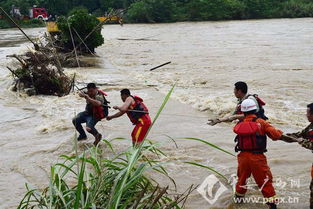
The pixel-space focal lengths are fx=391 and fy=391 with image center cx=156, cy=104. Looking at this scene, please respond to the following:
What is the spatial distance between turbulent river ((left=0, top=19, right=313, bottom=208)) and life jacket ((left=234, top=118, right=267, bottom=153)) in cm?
86

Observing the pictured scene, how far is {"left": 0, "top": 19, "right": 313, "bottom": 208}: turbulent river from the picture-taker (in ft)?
20.1

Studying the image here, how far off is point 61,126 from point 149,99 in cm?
317

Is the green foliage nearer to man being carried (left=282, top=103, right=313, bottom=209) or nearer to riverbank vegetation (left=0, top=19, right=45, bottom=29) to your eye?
man being carried (left=282, top=103, right=313, bottom=209)

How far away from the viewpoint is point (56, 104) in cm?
1134

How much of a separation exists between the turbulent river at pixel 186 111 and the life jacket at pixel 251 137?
86 cm

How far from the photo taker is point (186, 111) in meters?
10.1

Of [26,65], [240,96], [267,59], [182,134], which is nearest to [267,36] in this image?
[267,59]

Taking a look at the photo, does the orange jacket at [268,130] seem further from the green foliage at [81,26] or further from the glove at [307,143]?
the green foliage at [81,26]

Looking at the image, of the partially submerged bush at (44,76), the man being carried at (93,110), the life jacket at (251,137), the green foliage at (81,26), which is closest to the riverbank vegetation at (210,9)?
the green foliage at (81,26)

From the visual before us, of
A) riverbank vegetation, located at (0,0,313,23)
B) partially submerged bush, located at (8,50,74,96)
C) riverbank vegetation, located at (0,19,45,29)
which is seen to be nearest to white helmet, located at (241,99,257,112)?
partially submerged bush, located at (8,50,74,96)

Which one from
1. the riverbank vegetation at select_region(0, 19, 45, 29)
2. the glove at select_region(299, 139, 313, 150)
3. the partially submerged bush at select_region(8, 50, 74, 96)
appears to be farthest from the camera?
the riverbank vegetation at select_region(0, 19, 45, 29)

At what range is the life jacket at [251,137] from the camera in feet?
14.3

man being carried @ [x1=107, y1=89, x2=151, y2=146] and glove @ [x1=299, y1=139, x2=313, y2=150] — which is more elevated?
glove @ [x1=299, y1=139, x2=313, y2=150]

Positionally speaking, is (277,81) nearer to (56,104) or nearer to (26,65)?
(56,104)
